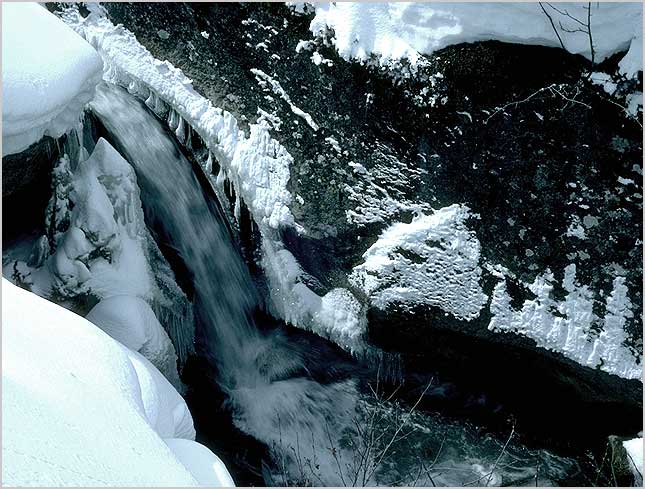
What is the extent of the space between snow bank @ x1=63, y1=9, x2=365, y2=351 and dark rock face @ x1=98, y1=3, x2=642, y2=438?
0.10 m

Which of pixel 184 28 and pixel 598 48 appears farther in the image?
pixel 184 28

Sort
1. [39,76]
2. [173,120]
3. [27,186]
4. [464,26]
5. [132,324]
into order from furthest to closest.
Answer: [173,120], [464,26], [132,324], [27,186], [39,76]

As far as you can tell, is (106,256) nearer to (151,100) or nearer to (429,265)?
(151,100)

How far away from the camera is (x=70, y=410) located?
1.92 metres

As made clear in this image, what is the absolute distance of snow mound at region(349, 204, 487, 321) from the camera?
4535 mm

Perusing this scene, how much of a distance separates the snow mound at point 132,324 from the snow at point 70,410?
4.42 ft

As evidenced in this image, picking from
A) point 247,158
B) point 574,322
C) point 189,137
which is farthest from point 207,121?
point 574,322

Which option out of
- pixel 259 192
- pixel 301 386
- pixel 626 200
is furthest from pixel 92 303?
pixel 626 200

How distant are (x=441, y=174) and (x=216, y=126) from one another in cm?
179

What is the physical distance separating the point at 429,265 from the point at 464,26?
5.64 ft

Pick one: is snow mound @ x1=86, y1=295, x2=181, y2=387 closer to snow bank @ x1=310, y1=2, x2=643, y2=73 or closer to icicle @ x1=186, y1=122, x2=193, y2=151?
icicle @ x1=186, y1=122, x2=193, y2=151

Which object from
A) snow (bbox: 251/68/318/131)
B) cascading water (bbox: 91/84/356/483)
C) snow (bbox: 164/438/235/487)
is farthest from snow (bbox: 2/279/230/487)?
snow (bbox: 251/68/318/131)

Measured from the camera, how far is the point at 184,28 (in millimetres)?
4816

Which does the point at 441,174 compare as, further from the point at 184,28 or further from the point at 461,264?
the point at 184,28
